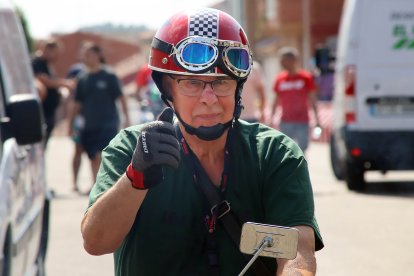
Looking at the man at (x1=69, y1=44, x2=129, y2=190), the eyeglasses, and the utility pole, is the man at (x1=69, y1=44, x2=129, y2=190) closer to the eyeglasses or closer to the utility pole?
the eyeglasses

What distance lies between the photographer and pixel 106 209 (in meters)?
3.30

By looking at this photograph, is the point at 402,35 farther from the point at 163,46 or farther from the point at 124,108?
the point at 163,46

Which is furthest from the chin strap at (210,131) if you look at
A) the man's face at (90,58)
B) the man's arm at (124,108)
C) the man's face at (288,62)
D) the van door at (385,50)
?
the man's face at (288,62)

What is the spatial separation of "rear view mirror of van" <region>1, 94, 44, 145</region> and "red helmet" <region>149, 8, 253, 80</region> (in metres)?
2.40

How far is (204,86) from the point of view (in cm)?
347

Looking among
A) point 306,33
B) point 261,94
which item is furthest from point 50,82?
point 306,33

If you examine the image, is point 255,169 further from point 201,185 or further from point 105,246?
point 105,246

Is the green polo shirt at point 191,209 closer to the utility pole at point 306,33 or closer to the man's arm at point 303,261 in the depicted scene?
the man's arm at point 303,261

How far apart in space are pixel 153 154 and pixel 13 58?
3.99 m

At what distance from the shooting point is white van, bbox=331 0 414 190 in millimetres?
13273

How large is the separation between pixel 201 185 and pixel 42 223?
4031mm

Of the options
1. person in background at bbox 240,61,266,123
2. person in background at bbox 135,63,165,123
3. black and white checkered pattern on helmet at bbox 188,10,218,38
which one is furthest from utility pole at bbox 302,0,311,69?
black and white checkered pattern on helmet at bbox 188,10,218,38

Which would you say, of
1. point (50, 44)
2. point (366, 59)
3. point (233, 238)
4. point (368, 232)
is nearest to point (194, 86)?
point (233, 238)

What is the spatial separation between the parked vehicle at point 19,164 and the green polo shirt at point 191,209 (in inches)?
63.5
